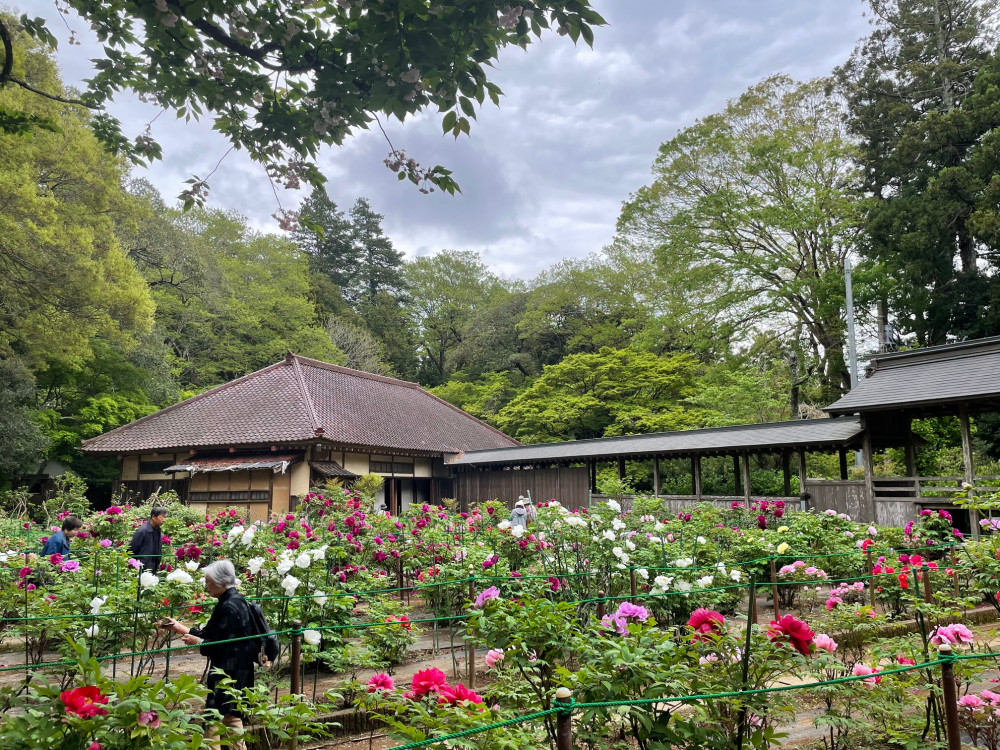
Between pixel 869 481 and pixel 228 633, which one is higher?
pixel 869 481

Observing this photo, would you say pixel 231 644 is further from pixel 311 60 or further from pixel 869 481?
pixel 869 481

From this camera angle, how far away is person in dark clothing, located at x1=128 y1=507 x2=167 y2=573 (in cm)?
581

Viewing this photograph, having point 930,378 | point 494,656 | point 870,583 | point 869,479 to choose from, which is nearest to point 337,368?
point 869,479

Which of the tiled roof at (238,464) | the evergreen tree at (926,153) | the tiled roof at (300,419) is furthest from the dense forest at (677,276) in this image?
the tiled roof at (238,464)

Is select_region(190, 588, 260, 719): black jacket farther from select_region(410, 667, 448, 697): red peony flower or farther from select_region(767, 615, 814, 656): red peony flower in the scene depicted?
select_region(767, 615, 814, 656): red peony flower

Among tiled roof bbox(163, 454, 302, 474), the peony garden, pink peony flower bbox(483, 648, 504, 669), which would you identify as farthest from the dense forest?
pink peony flower bbox(483, 648, 504, 669)

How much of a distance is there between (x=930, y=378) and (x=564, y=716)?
1178 cm

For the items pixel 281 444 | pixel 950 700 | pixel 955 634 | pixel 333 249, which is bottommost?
pixel 950 700

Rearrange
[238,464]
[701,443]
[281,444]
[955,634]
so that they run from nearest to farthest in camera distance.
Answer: [955,634]
[701,443]
[238,464]
[281,444]

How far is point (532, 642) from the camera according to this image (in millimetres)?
2658

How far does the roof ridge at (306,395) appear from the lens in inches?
607

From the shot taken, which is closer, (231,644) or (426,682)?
(426,682)

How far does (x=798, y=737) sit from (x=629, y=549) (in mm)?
2133

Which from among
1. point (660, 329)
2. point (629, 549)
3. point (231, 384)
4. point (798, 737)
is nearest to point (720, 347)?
point (660, 329)
